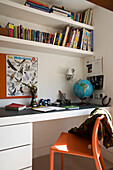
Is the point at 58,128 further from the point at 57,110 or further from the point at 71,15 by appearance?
the point at 71,15

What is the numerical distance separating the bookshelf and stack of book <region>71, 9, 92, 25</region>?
15cm

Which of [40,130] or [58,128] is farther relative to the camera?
[58,128]

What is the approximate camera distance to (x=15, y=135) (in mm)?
1236

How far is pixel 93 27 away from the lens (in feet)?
7.29

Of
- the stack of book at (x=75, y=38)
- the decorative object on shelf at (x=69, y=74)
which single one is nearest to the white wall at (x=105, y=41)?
the stack of book at (x=75, y=38)

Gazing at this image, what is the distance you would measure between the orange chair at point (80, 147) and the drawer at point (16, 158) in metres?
0.24

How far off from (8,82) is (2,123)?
2.55 feet

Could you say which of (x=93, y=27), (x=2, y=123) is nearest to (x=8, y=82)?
(x=2, y=123)

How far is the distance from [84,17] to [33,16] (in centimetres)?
90

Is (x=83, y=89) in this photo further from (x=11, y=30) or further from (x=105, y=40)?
(x=11, y=30)

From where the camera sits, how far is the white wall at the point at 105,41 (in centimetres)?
195

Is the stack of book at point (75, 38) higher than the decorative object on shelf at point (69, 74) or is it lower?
higher

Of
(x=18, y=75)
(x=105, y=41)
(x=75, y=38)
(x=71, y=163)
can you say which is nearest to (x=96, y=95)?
(x=105, y=41)

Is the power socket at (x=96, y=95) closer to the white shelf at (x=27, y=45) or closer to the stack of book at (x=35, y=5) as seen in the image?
the white shelf at (x=27, y=45)
